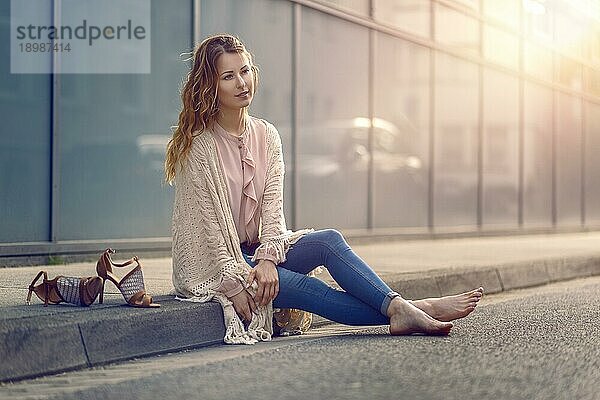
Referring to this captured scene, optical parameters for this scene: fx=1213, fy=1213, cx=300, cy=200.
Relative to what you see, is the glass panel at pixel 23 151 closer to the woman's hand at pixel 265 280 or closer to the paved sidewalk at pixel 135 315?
the paved sidewalk at pixel 135 315

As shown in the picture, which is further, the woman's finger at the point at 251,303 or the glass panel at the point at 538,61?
the glass panel at the point at 538,61

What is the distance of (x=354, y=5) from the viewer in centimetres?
1358

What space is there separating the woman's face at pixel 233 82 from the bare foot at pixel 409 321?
1343 mm

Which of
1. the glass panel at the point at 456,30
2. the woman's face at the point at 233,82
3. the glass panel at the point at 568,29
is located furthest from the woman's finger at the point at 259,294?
the glass panel at the point at 568,29

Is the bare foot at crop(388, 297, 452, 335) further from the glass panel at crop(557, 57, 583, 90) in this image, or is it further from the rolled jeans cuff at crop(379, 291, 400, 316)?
the glass panel at crop(557, 57, 583, 90)

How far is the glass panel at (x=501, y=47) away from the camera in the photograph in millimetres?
17094

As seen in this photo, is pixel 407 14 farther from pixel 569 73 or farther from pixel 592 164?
pixel 592 164

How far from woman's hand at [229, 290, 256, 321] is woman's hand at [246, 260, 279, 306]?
4 centimetres

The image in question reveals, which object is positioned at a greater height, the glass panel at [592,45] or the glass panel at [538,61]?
the glass panel at [592,45]

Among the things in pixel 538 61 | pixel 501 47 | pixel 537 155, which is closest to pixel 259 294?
pixel 501 47

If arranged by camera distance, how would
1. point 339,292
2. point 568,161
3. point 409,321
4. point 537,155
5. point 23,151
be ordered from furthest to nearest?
point 568,161, point 537,155, point 23,151, point 339,292, point 409,321

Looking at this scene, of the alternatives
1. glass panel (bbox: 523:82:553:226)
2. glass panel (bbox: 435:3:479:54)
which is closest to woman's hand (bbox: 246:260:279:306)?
glass panel (bbox: 435:3:479:54)

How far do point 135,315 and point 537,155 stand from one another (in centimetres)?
1405

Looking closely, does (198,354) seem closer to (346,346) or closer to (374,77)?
(346,346)
